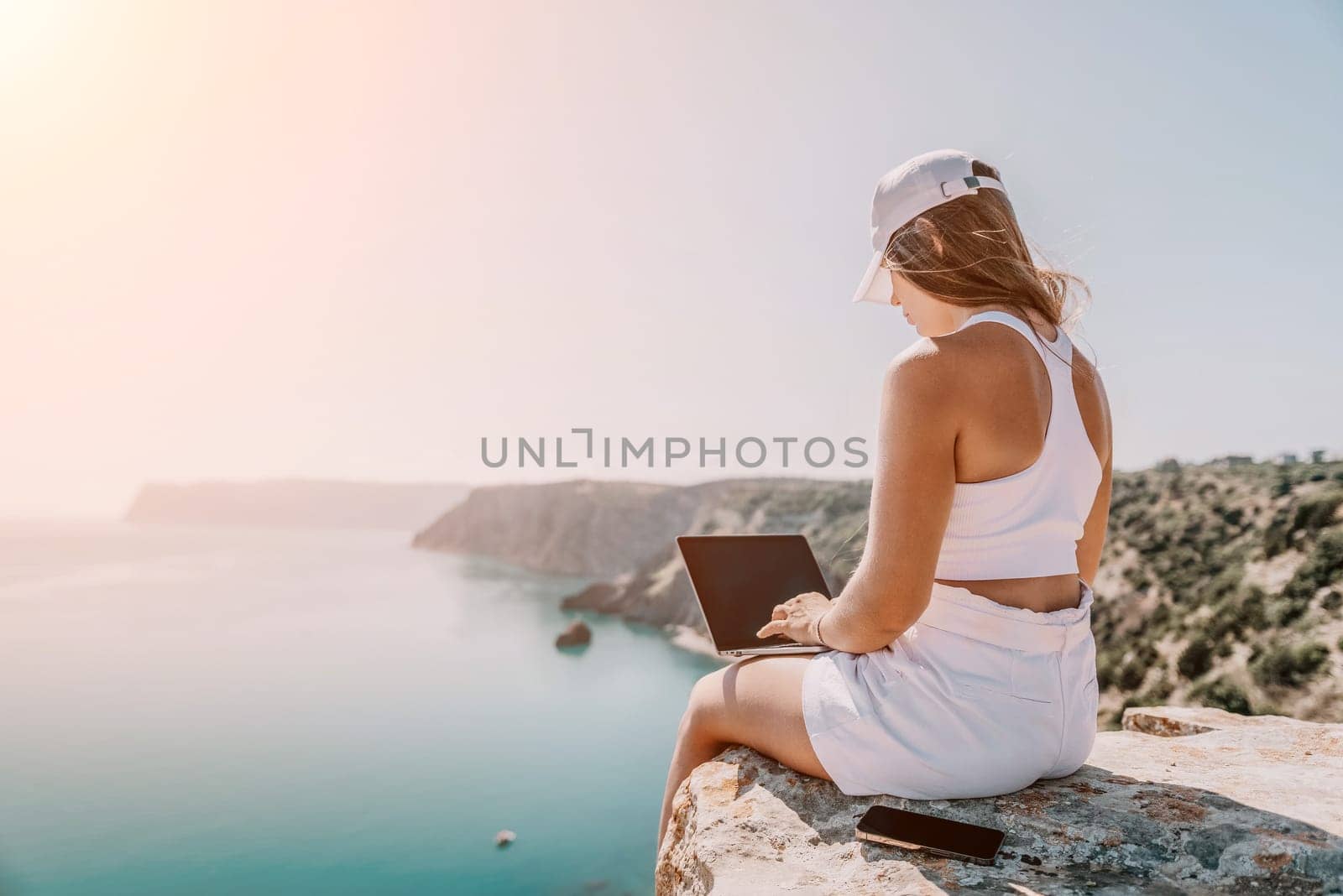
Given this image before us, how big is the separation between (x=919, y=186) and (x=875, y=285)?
0.21 meters

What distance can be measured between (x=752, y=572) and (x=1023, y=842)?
745 mm

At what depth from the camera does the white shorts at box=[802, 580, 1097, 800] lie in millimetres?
1253

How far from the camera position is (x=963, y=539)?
4.08 feet

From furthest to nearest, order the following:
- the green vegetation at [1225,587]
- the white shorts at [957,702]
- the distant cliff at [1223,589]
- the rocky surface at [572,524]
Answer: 1. the rocky surface at [572,524]
2. the green vegetation at [1225,587]
3. the distant cliff at [1223,589]
4. the white shorts at [957,702]

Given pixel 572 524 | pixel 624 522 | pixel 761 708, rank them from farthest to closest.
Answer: pixel 572 524 → pixel 624 522 → pixel 761 708

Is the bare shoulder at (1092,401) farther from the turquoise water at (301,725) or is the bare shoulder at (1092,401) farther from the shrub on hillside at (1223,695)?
the turquoise water at (301,725)

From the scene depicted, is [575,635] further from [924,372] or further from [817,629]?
[924,372]

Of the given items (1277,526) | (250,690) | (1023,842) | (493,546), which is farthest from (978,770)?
(493,546)

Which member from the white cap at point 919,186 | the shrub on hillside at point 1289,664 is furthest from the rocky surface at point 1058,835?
the shrub on hillside at point 1289,664

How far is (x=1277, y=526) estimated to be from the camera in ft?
38.5

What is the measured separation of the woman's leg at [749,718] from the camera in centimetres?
141

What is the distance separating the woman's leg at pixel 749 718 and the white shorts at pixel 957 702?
0.16 ft

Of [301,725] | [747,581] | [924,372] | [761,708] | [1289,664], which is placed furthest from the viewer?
[301,725]

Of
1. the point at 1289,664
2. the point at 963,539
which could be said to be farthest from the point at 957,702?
the point at 1289,664
